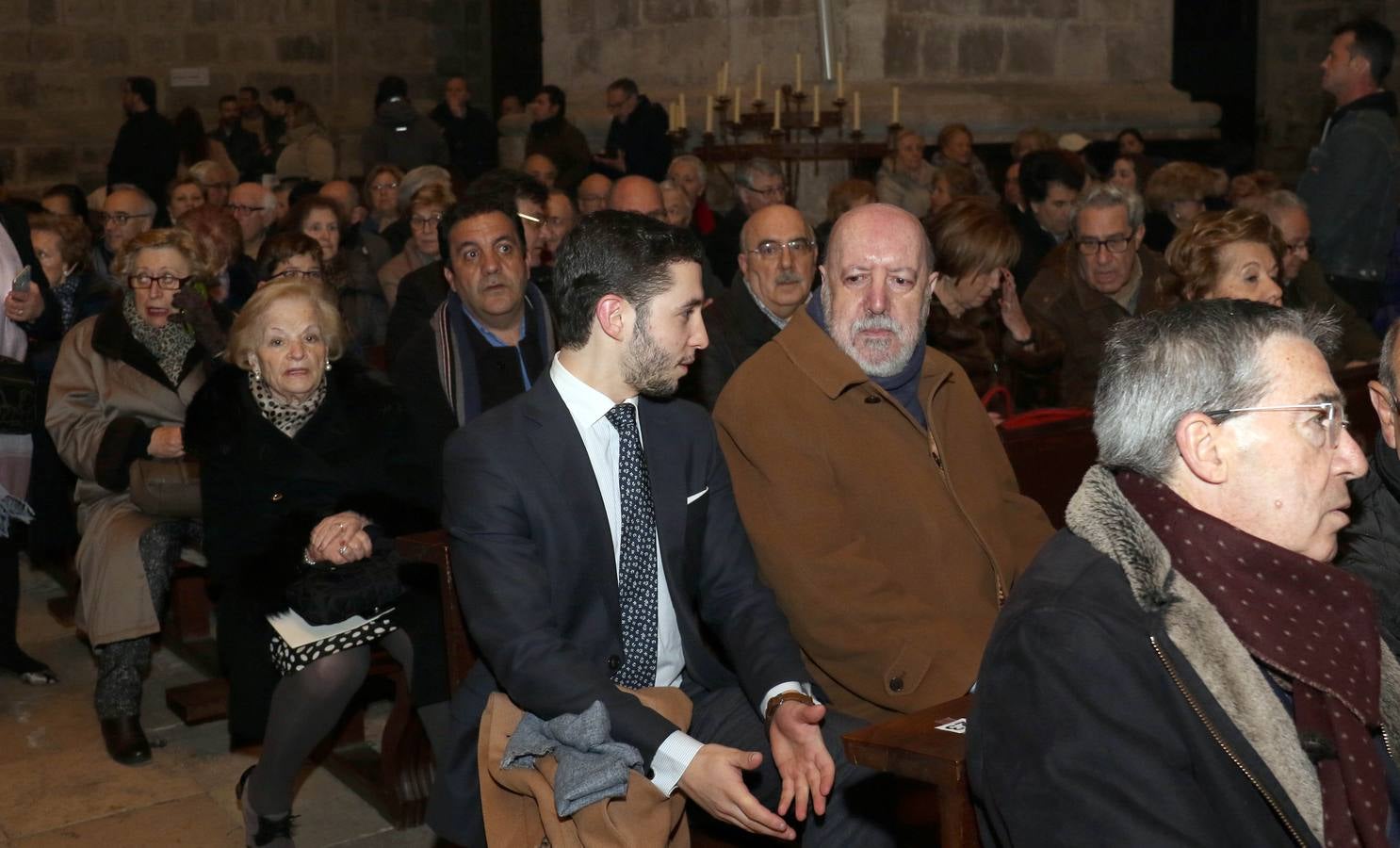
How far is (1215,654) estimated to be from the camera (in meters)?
1.79

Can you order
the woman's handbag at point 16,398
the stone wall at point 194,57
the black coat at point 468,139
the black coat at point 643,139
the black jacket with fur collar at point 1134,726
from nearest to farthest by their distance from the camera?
the black jacket with fur collar at point 1134,726, the woman's handbag at point 16,398, the black coat at point 643,139, the black coat at point 468,139, the stone wall at point 194,57

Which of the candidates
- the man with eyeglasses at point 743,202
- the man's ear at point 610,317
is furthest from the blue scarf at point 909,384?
the man with eyeglasses at point 743,202

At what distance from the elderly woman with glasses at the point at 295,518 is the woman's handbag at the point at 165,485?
0.44 m

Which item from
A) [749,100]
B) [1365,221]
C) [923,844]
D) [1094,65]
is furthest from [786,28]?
[923,844]

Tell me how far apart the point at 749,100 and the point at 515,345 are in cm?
447

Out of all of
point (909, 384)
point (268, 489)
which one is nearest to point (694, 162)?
point (268, 489)

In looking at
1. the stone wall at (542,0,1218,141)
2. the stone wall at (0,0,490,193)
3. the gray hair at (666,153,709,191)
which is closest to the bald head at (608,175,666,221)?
the gray hair at (666,153,709,191)

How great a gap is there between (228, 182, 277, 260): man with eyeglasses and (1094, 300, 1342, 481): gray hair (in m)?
5.49

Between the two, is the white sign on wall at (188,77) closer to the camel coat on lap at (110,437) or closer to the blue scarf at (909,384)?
the camel coat on lap at (110,437)

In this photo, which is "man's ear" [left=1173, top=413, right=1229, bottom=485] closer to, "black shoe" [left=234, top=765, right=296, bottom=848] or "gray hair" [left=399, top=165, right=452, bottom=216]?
"black shoe" [left=234, top=765, right=296, bottom=848]

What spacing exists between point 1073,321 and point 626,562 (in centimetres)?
289

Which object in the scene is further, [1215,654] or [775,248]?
[775,248]

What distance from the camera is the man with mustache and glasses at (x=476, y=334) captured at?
413cm

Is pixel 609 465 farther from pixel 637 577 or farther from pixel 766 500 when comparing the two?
pixel 766 500
